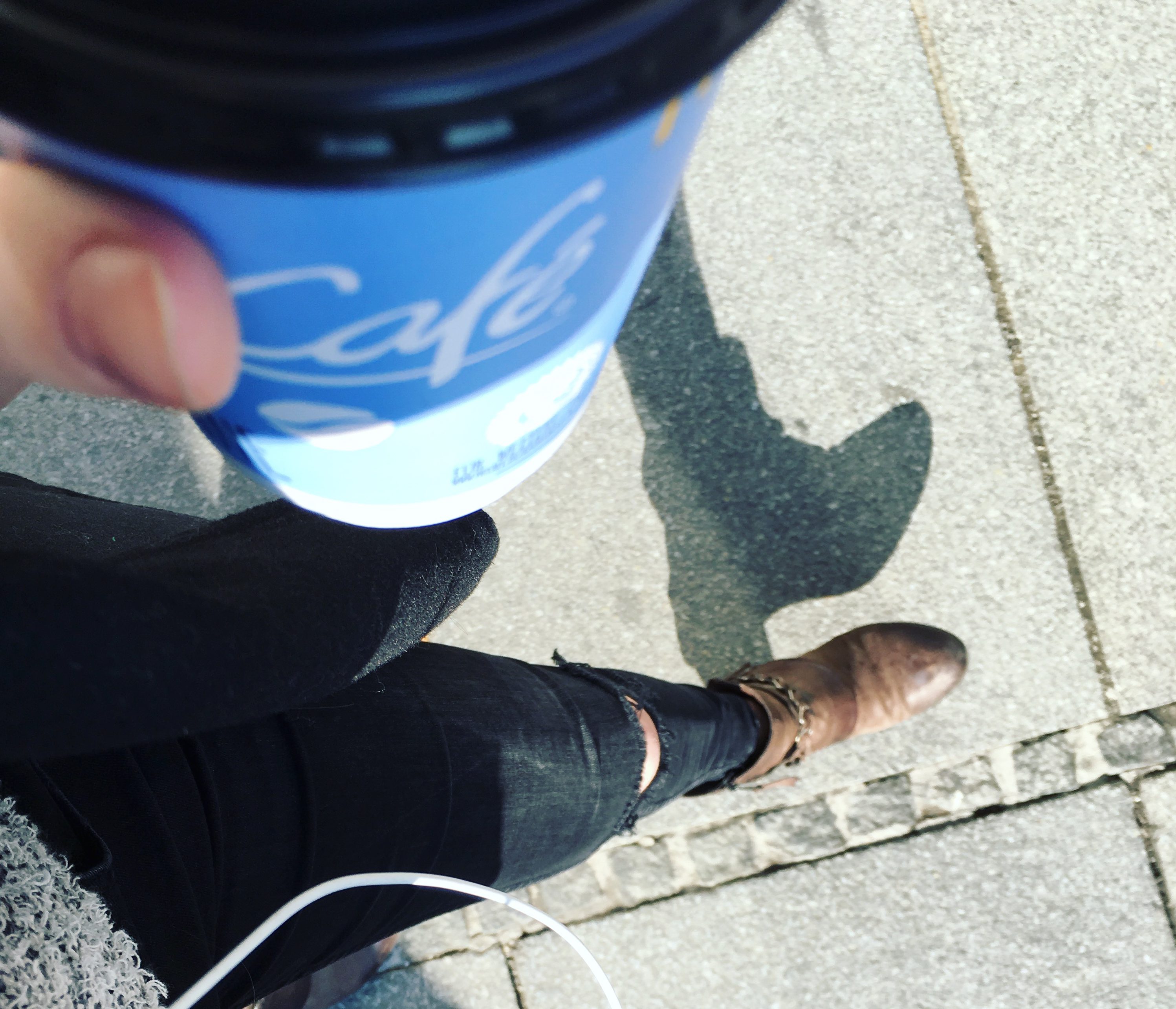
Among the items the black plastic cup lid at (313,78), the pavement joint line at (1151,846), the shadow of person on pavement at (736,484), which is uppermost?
the shadow of person on pavement at (736,484)

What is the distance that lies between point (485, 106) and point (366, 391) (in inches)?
7.9

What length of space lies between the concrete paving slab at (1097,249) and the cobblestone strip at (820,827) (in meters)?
0.11

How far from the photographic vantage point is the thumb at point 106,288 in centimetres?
36

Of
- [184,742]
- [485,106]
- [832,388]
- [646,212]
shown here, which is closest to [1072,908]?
[832,388]

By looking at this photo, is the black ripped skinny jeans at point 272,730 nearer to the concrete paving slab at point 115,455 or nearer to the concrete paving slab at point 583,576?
the concrete paving slab at point 583,576

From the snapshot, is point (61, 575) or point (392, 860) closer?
point (61, 575)

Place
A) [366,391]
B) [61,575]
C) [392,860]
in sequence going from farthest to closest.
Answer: [392,860]
[61,575]
[366,391]

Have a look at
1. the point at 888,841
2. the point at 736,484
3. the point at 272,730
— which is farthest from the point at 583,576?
the point at 272,730

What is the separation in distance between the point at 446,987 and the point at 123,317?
5.78ft

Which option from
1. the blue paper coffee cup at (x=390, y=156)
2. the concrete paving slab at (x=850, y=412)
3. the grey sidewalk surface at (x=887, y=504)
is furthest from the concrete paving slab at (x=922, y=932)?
the blue paper coffee cup at (x=390, y=156)

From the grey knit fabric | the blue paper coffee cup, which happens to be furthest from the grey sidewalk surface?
the blue paper coffee cup

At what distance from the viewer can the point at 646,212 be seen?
1.62 feet

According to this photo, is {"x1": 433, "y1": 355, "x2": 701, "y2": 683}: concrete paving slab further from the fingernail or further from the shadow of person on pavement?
the fingernail

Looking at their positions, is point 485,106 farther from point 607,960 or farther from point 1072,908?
point 1072,908
